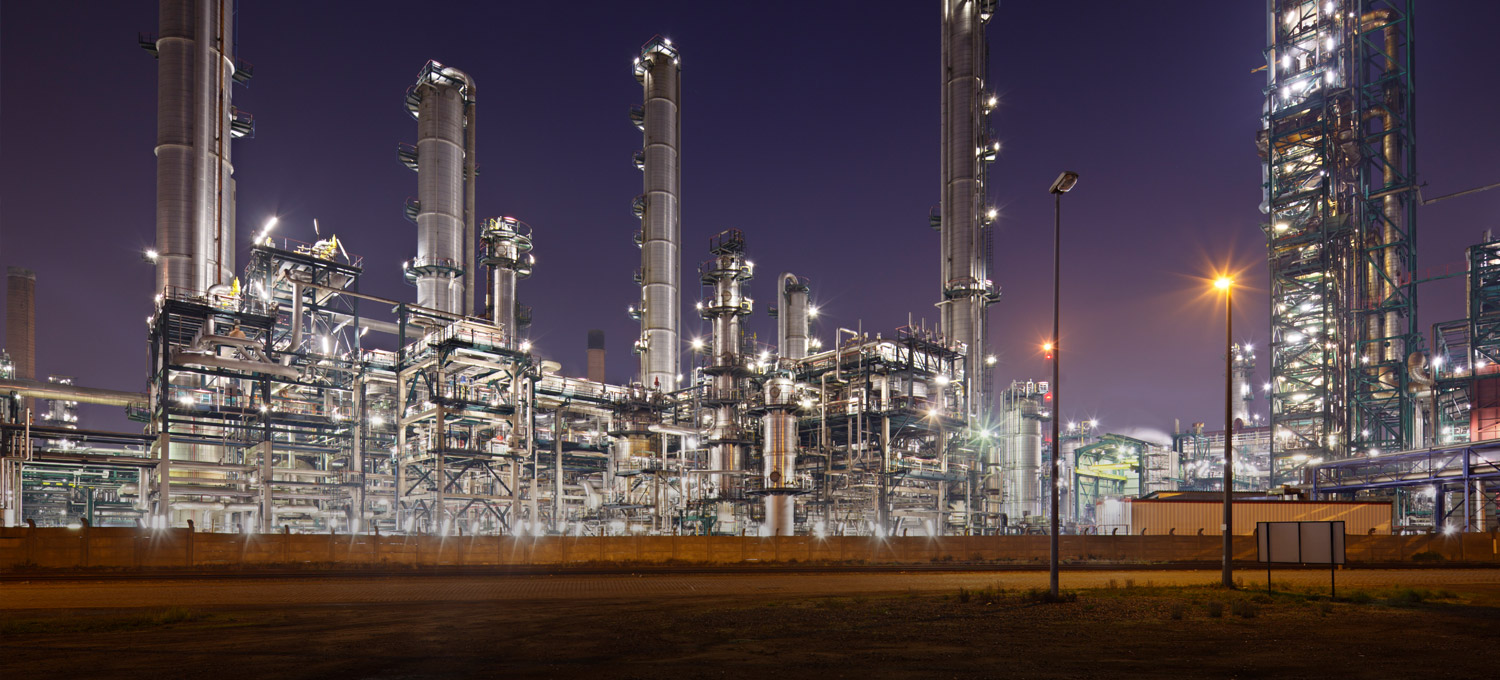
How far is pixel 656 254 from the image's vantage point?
64.0 metres

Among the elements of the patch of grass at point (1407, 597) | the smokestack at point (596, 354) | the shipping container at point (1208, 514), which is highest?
the smokestack at point (596, 354)

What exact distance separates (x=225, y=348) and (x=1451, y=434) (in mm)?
75916

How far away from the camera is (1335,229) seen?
185 ft

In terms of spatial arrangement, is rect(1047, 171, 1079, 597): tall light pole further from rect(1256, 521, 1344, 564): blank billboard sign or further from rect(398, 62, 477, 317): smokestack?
rect(398, 62, 477, 317): smokestack

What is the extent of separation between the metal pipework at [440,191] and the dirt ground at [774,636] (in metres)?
46.2

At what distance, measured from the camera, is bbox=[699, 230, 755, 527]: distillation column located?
52.6 m

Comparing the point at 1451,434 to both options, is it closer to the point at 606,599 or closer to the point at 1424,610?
the point at 1424,610

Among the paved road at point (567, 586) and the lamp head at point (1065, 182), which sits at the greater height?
the lamp head at point (1065, 182)

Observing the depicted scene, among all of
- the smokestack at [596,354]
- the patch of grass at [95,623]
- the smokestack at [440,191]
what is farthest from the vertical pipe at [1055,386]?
the smokestack at [596,354]

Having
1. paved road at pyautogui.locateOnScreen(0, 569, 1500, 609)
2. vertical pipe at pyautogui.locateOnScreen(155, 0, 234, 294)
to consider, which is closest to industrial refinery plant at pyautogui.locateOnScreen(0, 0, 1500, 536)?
vertical pipe at pyautogui.locateOnScreen(155, 0, 234, 294)

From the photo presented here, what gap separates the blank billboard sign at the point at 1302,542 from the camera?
18.2 meters

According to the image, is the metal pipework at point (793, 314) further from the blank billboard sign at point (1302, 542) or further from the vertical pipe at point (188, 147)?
the blank billboard sign at point (1302, 542)

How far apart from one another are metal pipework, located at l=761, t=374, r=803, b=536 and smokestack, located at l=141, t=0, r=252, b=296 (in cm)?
3211

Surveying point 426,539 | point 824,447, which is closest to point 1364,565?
point 824,447
